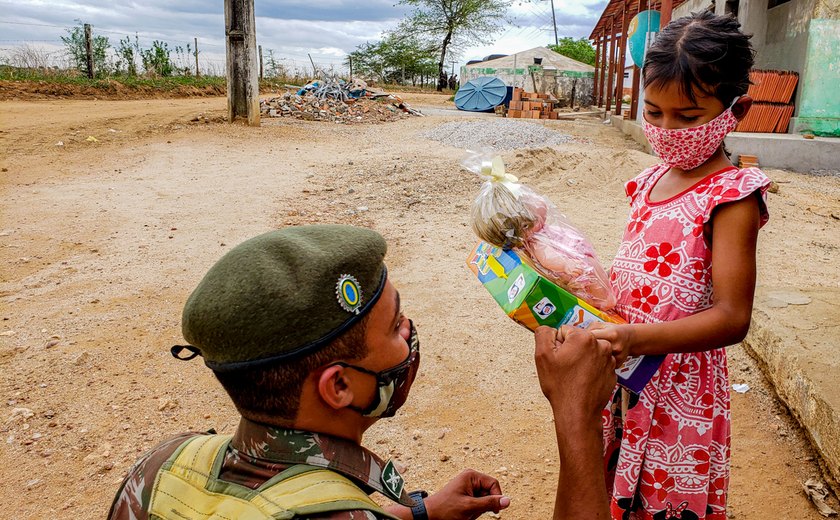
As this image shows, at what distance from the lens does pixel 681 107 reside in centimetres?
165

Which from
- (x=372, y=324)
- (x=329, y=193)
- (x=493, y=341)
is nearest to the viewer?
(x=372, y=324)

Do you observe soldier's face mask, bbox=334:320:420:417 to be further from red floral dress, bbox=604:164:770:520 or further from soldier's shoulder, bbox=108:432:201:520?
red floral dress, bbox=604:164:770:520

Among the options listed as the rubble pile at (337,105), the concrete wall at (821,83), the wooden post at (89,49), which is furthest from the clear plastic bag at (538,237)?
the wooden post at (89,49)

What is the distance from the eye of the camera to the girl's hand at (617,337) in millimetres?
1379

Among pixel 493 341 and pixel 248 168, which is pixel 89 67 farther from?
pixel 493 341

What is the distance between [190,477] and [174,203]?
7072 millimetres

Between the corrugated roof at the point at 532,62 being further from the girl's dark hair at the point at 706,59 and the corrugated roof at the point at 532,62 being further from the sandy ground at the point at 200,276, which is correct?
the girl's dark hair at the point at 706,59

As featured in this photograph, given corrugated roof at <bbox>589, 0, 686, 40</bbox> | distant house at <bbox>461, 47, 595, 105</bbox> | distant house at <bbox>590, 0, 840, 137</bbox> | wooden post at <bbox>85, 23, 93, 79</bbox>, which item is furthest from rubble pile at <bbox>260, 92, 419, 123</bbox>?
distant house at <bbox>461, 47, 595, 105</bbox>

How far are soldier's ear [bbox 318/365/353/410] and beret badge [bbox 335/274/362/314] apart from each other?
13 cm

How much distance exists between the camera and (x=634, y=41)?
48.4 ft

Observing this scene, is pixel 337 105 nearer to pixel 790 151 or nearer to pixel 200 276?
pixel 790 151

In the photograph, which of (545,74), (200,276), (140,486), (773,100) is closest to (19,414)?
(200,276)

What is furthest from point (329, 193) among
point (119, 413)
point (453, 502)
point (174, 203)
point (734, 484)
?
point (453, 502)

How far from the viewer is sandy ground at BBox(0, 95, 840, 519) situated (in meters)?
2.96
